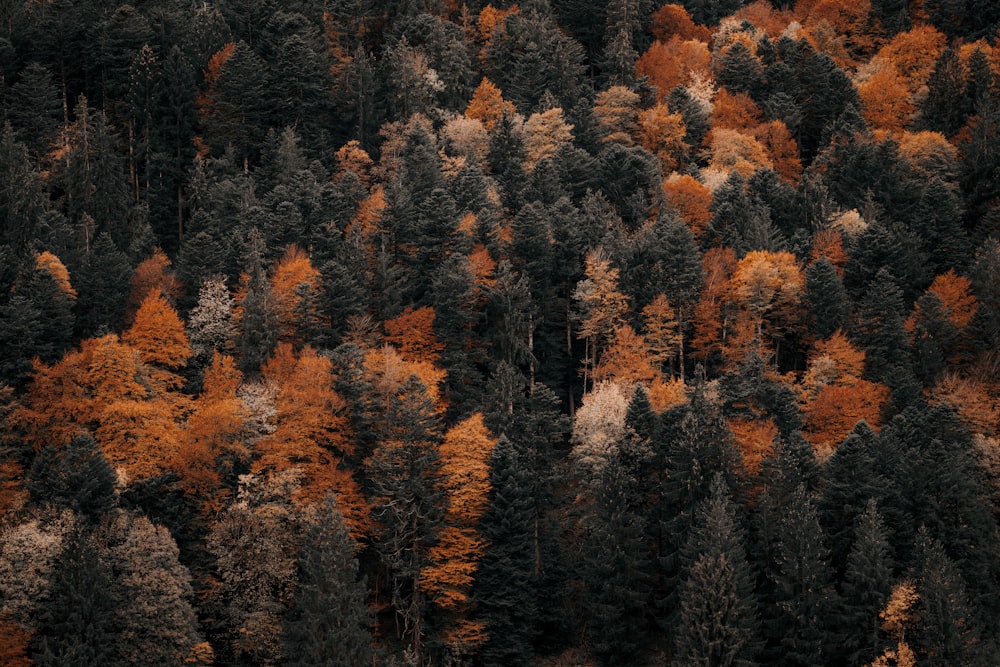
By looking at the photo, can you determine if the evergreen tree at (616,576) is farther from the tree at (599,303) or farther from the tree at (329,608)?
the tree at (599,303)

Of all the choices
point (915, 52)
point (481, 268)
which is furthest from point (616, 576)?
point (915, 52)

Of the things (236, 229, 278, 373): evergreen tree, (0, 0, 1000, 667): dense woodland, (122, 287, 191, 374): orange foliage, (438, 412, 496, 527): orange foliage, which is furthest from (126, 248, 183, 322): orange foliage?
(438, 412, 496, 527): orange foliage

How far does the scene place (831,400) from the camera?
86500mm

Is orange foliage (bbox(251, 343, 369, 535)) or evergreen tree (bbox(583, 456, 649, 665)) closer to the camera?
evergreen tree (bbox(583, 456, 649, 665))

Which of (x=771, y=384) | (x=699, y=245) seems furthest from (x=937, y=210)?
(x=771, y=384)

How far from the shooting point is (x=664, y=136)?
12175 centimetres

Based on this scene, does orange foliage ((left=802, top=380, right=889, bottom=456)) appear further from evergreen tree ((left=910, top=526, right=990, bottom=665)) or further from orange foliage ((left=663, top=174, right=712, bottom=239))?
orange foliage ((left=663, top=174, right=712, bottom=239))

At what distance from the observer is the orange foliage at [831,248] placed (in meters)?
98.8

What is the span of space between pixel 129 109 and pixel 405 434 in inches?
2301

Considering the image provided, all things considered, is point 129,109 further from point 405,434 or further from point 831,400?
point 831,400

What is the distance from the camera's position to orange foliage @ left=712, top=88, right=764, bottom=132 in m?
125

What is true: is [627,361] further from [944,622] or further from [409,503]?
[944,622]

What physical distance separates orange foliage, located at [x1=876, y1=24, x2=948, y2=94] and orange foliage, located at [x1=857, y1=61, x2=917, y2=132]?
349 centimetres

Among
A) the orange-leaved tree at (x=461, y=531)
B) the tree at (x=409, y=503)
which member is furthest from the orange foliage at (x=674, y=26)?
the tree at (x=409, y=503)
